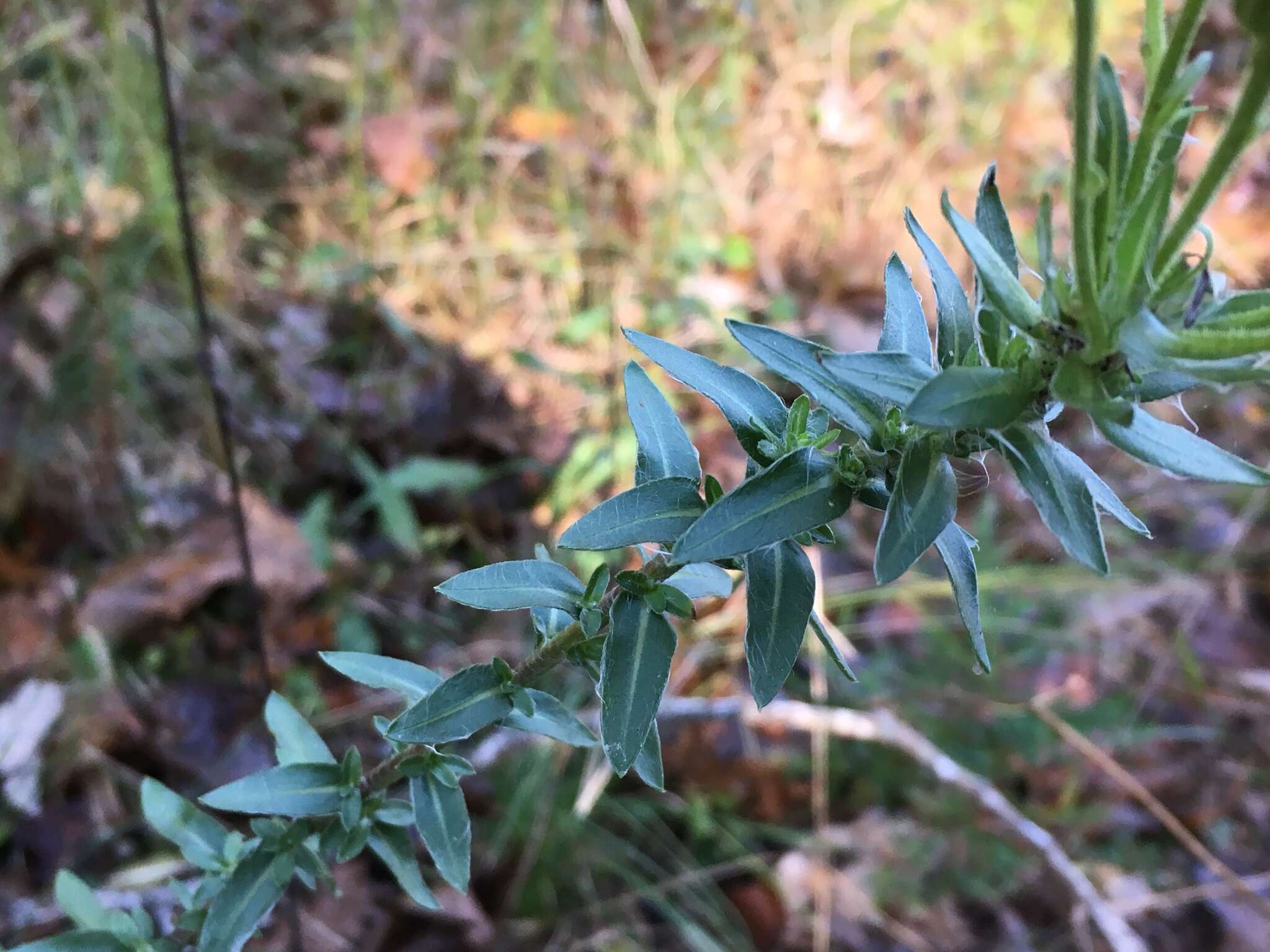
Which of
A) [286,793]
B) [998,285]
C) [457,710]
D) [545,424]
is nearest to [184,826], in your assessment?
[286,793]

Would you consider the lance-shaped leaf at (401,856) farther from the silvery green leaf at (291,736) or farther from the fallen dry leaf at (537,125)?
the fallen dry leaf at (537,125)

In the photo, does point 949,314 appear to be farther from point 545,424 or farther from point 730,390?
point 545,424

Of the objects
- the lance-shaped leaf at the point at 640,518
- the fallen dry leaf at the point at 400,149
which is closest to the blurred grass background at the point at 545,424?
the fallen dry leaf at the point at 400,149

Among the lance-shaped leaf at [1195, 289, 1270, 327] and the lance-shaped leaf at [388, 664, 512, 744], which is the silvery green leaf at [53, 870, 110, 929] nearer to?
the lance-shaped leaf at [388, 664, 512, 744]

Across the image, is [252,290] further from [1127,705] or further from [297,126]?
[1127,705]

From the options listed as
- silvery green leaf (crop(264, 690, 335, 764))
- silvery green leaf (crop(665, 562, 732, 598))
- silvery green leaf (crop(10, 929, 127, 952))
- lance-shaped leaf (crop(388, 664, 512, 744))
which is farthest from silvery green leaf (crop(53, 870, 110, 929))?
silvery green leaf (crop(665, 562, 732, 598))

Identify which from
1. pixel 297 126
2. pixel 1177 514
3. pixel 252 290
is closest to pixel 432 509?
pixel 252 290
